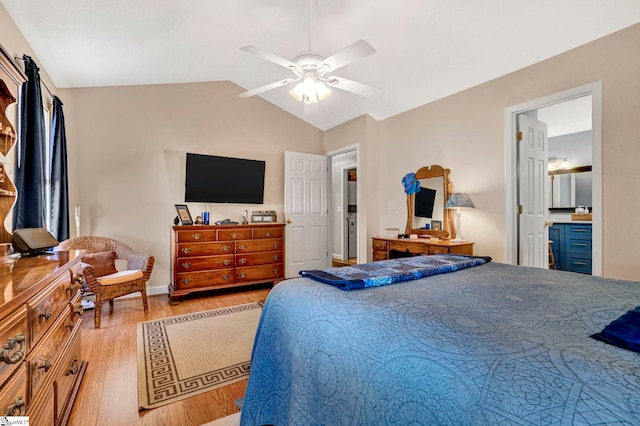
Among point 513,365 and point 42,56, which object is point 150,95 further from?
point 513,365

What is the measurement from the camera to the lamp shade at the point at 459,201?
10.7 ft

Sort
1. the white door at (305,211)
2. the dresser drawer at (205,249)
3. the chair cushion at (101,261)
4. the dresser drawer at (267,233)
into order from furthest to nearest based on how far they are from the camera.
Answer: the white door at (305,211), the dresser drawer at (267,233), the dresser drawer at (205,249), the chair cushion at (101,261)

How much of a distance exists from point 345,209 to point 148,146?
401 centimetres

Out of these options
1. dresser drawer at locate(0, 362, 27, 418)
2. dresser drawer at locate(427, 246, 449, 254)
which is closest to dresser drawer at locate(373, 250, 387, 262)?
dresser drawer at locate(427, 246, 449, 254)

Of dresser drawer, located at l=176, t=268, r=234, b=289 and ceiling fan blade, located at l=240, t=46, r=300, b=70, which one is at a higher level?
ceiling fan blade, located at l=240, t=46, r=300, b=70

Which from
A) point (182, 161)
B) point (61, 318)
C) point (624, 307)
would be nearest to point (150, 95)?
point (182, 161)

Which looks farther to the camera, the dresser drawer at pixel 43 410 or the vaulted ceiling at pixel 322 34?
the vaulted ceiling at pixel 322 34

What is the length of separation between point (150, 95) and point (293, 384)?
4.30 meters

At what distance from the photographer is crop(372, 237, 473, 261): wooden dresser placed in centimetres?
312

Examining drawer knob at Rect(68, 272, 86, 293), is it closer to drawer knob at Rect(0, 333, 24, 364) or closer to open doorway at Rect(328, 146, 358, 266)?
drawer knob at Rect(0, 333, 24, 364)

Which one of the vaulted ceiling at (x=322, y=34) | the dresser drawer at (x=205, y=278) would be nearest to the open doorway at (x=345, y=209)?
the vaulted ceiling at (x=322, y=34)

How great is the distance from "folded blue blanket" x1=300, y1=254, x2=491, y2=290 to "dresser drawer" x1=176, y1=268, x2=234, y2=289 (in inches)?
104

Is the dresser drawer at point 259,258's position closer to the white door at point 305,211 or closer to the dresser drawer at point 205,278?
the dresser drawer at point 205,278

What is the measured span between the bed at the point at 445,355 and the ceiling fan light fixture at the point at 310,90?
1.79 metres
